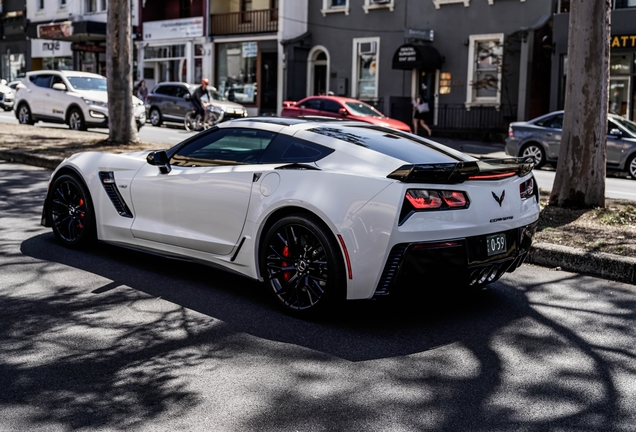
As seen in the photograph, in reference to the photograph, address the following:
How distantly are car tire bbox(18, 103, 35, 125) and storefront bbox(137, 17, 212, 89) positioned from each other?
15511mm

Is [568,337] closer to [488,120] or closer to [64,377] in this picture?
[64,377]

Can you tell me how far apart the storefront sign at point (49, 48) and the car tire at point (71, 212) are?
4370cm

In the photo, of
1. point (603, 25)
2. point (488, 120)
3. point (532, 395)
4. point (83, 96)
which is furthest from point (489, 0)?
point (532, 395)

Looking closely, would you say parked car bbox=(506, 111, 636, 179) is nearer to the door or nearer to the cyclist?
the cyclist

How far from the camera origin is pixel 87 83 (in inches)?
939

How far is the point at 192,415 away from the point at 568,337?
2.72 metres

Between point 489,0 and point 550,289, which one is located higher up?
point 489,0

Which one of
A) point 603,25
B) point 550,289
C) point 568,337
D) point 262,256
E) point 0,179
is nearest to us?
point 568,337

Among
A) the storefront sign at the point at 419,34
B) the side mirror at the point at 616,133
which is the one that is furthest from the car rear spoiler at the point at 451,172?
the storefront sign at the point at 419,34

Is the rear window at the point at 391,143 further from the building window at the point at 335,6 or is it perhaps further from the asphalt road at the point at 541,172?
the building window at the point at 335,6

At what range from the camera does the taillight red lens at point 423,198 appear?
5.15 m

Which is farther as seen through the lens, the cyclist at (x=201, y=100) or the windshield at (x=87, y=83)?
the cyclist at (x=201, y=100)

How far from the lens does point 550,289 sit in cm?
667

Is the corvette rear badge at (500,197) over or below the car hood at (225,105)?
below
